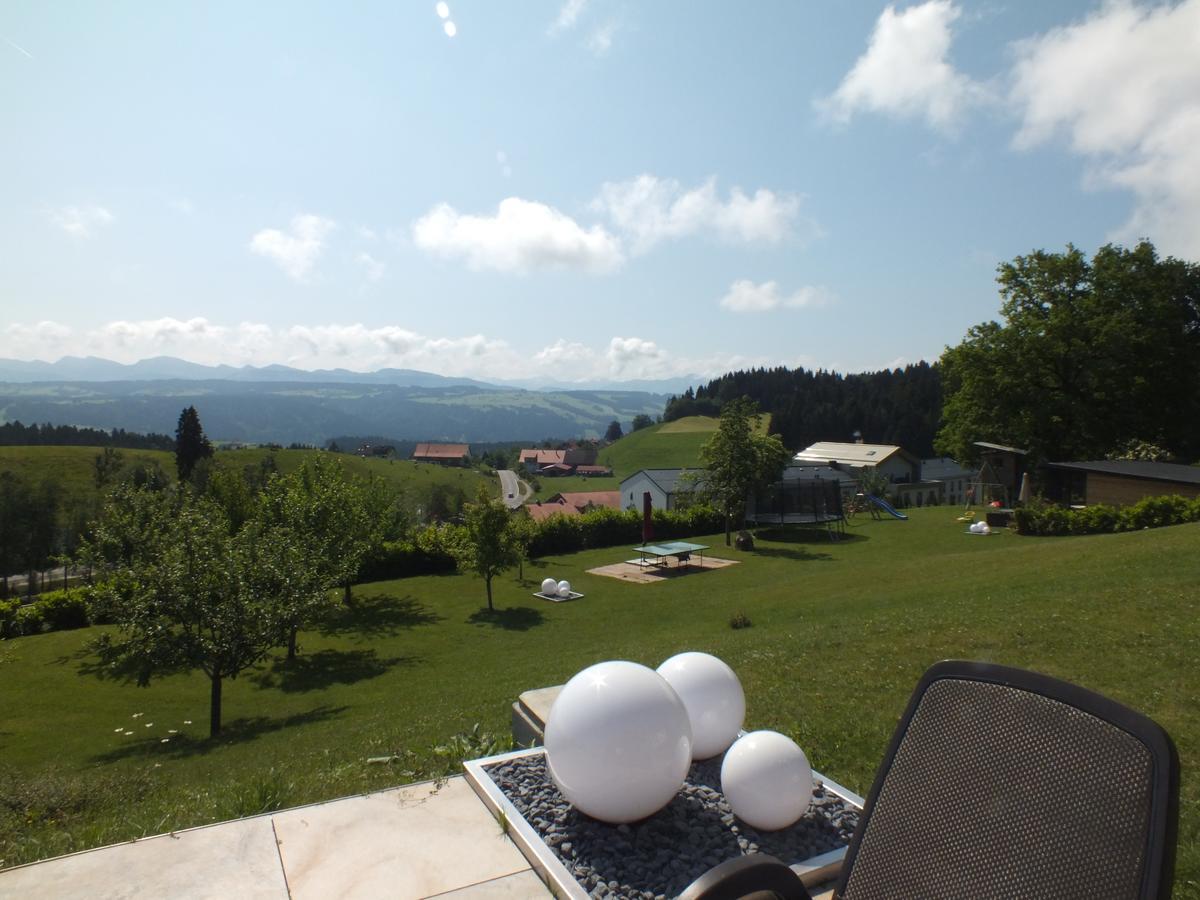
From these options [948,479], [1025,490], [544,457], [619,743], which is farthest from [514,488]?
[619,743]

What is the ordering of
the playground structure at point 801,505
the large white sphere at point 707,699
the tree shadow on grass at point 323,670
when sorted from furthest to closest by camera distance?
1. the playground structure at point 801,505
2. the tree shadow on grass at point 323,670
3. the large white sphere at point 707,699

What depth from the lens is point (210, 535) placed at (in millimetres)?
14820

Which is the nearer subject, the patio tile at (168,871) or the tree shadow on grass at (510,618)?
the patio tile at (168,871)

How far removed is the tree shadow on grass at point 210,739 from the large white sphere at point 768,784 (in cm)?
1025

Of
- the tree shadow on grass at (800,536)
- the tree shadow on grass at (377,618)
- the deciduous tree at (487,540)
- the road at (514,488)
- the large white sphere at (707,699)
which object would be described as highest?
the large white sphere at (707,699)

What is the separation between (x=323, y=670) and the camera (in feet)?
56.9

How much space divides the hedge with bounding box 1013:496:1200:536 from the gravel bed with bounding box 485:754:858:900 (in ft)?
70.0

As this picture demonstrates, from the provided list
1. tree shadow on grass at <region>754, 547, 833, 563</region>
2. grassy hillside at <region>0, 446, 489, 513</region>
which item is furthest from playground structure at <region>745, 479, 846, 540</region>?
grassy hillside at <region>0, 446, 489, 513</region>

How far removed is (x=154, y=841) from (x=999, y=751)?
507 cm

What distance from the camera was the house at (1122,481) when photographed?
2273 centimetres

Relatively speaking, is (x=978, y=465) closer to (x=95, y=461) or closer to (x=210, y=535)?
(x=210, y=535)

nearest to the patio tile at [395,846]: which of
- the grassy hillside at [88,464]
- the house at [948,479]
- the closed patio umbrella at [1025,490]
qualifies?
the closed patio umbrella at [1025,490]

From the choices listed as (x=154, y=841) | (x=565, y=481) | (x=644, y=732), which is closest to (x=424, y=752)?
(x=154, y=841)

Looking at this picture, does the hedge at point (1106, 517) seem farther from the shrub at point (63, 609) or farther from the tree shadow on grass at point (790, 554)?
the shrub at point (63, 609)
